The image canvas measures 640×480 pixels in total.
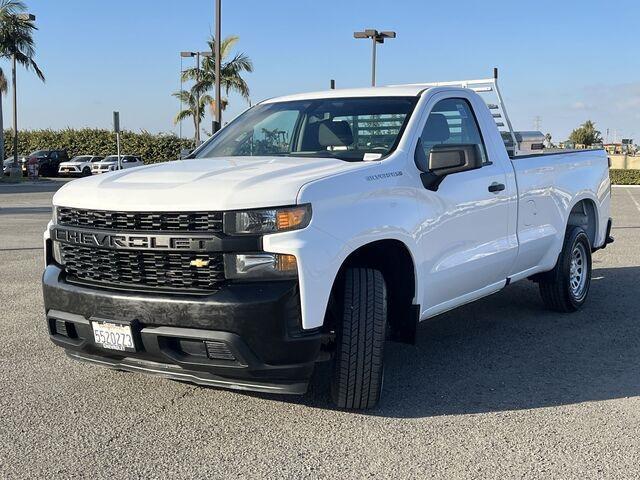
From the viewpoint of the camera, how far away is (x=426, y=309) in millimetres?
4449

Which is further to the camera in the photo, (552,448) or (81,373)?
(81,373)

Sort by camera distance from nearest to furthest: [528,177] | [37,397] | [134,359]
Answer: [134,359]
[37,397]
[528,177]

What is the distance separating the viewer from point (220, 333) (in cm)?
347

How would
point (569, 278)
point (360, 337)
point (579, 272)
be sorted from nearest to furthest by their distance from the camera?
1. point (360, 337)
2. point (569, 278)
3. point (579, 272)

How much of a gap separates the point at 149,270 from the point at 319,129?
1930mm

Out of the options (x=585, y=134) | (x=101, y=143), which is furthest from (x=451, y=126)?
(x=585, y=134)

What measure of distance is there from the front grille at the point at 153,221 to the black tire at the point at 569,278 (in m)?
3.85

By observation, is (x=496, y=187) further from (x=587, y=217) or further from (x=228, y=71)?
(x=228, y=71)

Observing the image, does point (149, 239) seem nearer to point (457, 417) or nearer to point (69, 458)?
point (69, 458)

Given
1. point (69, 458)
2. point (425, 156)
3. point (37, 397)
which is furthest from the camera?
point (425, 156)

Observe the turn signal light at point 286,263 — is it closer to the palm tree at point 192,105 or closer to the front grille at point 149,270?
the front grille at point 149,270

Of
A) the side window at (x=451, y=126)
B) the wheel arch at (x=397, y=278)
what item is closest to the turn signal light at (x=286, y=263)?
the wheel arch at (x=397, y=278)

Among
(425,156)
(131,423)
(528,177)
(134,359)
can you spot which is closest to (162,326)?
(134,359)

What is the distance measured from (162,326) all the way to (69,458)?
0.76m
